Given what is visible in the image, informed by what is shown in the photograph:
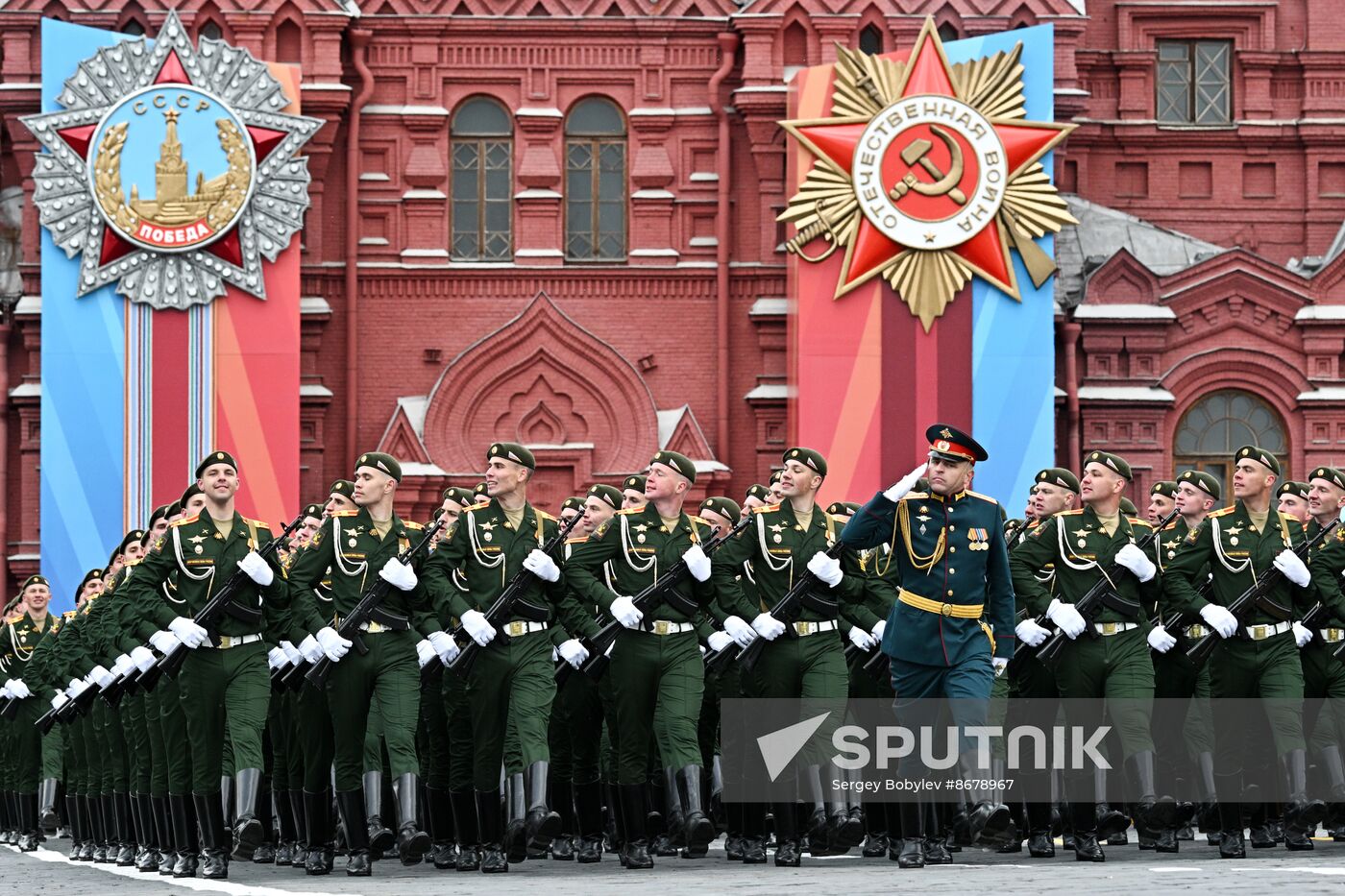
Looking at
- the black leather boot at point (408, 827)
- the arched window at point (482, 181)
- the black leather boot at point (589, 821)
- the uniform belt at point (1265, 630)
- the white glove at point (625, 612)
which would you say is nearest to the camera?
the black leather boot at point (408, 827)

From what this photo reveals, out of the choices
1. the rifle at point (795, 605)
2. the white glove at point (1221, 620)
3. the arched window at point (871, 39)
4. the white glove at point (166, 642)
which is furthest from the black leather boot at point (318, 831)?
the arched window at point (871, 39)

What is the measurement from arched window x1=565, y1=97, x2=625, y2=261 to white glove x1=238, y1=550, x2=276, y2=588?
14050mm

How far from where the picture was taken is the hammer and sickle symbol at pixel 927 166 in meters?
24.3

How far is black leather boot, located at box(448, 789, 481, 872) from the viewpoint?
12203 millimetres

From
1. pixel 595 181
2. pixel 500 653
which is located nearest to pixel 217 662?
pixel 500 653

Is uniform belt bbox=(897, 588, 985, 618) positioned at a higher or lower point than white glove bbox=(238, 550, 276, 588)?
lower

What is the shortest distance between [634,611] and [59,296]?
13.6m

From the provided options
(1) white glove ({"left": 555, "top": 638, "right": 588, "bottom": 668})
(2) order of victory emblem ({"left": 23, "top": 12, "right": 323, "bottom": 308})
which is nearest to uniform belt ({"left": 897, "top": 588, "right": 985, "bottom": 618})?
(1) white glove ({"left": 555, "top": 638, "right": 588, "bottom": 668})

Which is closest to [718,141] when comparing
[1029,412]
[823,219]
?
[823,219]

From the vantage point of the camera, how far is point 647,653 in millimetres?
12234

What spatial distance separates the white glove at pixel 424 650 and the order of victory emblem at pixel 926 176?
12492mm

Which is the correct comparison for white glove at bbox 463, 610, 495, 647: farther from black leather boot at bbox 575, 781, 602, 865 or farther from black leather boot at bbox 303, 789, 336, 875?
black leather boot at bbox 575, 781, 602, 865

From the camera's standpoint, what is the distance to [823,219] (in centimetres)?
2439

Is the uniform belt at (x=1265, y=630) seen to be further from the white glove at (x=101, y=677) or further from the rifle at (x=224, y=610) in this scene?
the white glove at (x=101, y=677)
